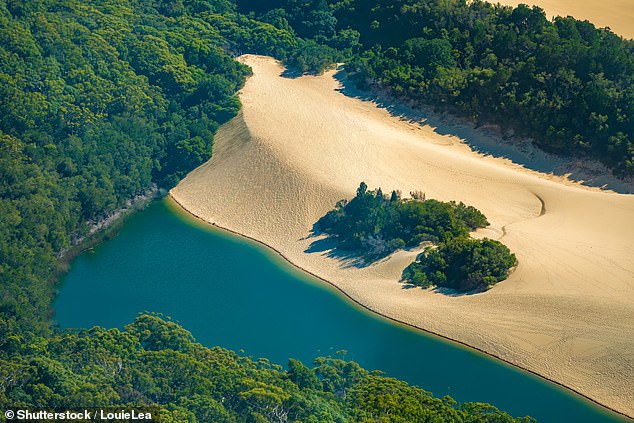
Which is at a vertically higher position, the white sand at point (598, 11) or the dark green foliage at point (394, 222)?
the white sand at point (598, 11)

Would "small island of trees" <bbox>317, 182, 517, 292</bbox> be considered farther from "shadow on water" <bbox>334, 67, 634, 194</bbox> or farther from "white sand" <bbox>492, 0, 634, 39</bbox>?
"white sand" <bbox>492, 0, 634, 39</bbox>

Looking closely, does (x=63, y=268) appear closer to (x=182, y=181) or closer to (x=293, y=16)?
(x=182, y=181)

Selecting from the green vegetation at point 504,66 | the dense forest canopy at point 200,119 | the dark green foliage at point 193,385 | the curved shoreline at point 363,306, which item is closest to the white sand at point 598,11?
the dense forest canopy at point 200,119

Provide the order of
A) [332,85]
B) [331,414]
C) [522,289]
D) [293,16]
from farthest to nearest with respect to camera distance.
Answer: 1. [293,16]
2. [332,85]
3. [522,289]
4. [331,414]

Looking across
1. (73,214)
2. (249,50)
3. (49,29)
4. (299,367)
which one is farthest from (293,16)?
(299,367)

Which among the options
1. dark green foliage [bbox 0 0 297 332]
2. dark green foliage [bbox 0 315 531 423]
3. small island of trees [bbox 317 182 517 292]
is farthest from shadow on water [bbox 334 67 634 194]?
dark green foliage [bbox 0 315 531 423]

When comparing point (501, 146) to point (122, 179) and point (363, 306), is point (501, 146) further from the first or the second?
point (122, 179)

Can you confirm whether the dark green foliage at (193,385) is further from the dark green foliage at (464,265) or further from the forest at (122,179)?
the dark green foliage at (464,265)
